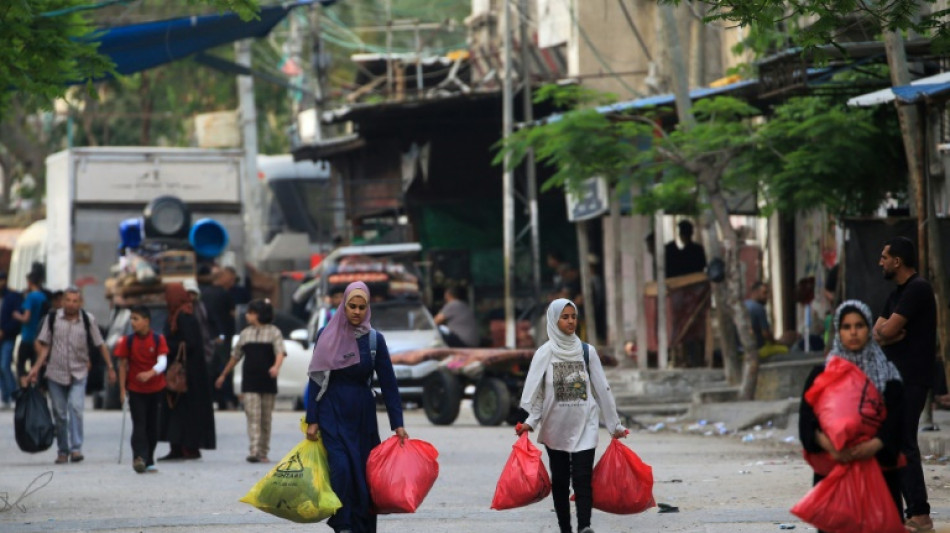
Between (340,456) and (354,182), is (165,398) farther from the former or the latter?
(354,182)

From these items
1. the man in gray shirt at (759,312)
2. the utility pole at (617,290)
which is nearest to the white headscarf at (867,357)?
the man in gray shirt at (759,312)

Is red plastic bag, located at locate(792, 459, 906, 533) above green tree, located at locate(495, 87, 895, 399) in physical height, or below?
below

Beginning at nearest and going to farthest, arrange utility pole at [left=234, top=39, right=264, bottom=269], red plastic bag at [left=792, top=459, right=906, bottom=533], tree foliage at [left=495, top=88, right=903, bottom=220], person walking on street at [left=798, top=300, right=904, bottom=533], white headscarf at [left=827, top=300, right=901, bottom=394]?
red plastic bag at [left=792, top=459, right=906, bottom=533], person walking on street at [left=798, top=300, right=904, bottom=533], white headscarf at [left=827, top=300, right=901, bottom=394], tree foliage at [left=495, top=88, right=903, bottom=220], utility pole at [left=234, top=39, right=264, bottom=269]

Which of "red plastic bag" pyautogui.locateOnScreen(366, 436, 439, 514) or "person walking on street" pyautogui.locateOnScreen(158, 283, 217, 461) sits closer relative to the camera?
"red plastic bag" pyautogui.locateOnScreen(366, 436, 439, 514)

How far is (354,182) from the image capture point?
34.6 meters

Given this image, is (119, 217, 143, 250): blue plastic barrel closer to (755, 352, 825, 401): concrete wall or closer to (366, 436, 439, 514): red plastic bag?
(755, 352, 825, 401): concrete wall

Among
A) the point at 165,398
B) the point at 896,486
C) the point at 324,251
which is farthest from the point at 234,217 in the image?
the point at 896,486

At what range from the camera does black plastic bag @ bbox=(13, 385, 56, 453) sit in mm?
14805

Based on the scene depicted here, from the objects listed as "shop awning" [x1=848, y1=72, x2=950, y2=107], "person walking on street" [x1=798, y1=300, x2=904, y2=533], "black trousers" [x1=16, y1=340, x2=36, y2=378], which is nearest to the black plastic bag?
"shop awning" [x1=848, y1=72, x2=950, y2=107]

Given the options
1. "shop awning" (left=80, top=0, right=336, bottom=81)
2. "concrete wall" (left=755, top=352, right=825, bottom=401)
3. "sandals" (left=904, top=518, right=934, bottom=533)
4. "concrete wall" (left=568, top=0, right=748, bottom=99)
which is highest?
"concrete wall" (left=568, top=0, right=748, bottom=99)

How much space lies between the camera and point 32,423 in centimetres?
1488

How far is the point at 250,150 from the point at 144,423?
25.4m

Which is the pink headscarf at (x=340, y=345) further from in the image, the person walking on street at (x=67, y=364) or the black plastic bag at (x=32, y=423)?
the person walking on street at (x=67, y=364)

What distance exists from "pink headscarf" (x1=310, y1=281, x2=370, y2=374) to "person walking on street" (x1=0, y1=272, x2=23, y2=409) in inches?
621
